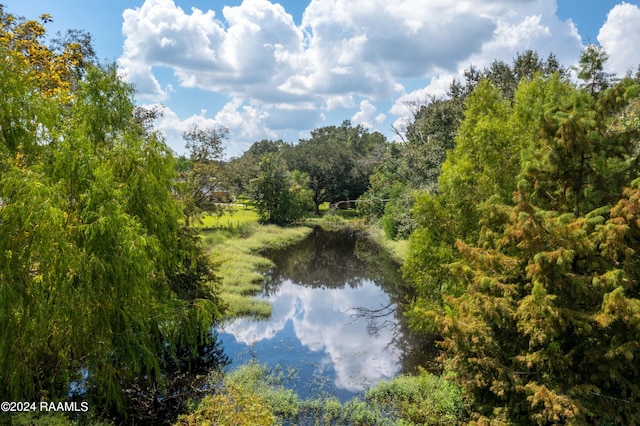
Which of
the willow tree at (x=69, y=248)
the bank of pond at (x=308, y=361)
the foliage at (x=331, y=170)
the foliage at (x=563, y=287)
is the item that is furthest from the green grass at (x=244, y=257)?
the foliage at (x=331, y=170)

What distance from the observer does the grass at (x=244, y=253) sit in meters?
23.6

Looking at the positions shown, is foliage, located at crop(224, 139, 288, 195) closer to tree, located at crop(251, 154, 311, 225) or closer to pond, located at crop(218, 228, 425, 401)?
tree, located at crop(251, 154, 311, 225)

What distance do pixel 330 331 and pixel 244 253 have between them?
17738mm

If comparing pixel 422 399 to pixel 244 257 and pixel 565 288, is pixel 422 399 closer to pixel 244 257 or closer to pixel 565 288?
pixel 565 288

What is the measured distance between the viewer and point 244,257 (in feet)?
116

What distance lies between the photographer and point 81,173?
8.71 m

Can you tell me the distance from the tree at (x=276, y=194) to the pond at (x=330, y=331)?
17.7m

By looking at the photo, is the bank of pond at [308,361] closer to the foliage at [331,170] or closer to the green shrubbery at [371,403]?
the green shrubbery at [371,403]

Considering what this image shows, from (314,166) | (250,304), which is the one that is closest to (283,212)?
(314,166)

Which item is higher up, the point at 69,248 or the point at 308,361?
the point at 69,248

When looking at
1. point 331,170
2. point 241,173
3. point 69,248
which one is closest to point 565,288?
point 69,248

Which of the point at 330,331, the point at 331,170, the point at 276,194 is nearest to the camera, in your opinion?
the point at 330,331

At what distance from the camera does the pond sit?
1698cm

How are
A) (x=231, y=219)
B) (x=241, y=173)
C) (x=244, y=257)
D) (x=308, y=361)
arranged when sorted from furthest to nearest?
(x=231, y=219) < (x=241, y=173) < (x=244, y=257) < (x=308, y=361)
